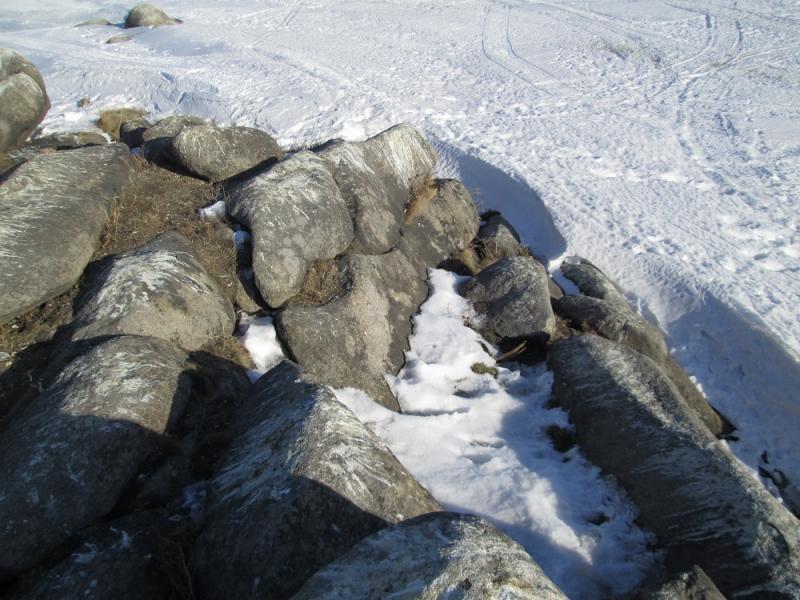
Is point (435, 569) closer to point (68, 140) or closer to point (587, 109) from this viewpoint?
point (68, 140)

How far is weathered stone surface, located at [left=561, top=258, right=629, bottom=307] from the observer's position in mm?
8391

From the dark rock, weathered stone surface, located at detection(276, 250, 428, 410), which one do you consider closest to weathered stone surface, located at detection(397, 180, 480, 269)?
weathered stone surface, located at detection(276, 250, 428, 410)

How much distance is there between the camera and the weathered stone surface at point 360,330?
6.10 meters

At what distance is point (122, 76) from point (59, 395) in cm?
1472

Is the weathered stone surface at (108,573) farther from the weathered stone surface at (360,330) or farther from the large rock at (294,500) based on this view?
the weathered stone surface at (360,330)

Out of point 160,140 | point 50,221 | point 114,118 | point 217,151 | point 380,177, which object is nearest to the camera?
point 50,221

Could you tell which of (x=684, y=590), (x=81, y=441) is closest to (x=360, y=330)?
(x=81, y=441)

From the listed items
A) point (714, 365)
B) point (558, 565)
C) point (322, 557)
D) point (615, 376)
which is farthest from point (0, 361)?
point (714, 365)

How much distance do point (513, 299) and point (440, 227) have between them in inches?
75.4

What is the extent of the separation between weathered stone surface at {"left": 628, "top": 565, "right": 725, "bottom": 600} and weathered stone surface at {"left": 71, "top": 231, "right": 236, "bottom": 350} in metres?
4.46

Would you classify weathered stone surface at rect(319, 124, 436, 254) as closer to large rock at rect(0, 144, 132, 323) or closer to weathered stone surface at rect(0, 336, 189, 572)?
large rock at rect(0, 144, 132, 323)

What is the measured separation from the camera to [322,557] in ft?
10.9

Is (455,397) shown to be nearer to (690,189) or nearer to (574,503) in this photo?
(574,503)

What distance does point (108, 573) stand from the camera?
11.6 feet
